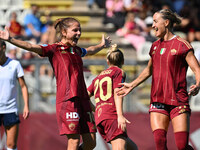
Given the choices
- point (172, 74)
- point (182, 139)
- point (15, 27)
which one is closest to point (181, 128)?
point (182, 139)

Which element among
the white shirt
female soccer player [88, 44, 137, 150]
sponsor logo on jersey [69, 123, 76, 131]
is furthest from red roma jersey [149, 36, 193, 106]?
the white shirt

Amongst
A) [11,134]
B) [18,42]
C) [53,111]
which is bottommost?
[53,111]

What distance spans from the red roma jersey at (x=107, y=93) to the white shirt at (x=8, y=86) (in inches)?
71.6

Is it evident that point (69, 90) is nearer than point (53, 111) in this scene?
Yes

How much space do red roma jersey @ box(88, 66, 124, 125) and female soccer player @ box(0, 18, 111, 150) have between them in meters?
0.48

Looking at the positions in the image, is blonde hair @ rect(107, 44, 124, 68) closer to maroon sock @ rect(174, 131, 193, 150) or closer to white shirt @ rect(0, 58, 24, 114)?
maroon sock @ rect(174, 131, 193, 150)

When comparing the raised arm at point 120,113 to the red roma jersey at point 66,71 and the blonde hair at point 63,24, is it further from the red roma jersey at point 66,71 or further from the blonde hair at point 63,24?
the blonde hair at point 63,24

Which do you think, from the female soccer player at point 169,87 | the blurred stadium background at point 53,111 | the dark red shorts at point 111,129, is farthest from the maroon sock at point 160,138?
the blurred stadium background at point 53,111

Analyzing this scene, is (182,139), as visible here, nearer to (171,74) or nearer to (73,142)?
(171,74)

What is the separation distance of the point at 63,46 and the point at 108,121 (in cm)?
128

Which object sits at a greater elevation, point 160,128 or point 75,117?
point 75,117

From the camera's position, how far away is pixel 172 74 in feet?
21.8

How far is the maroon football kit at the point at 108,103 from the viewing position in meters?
7.08

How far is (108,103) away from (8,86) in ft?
6.81
